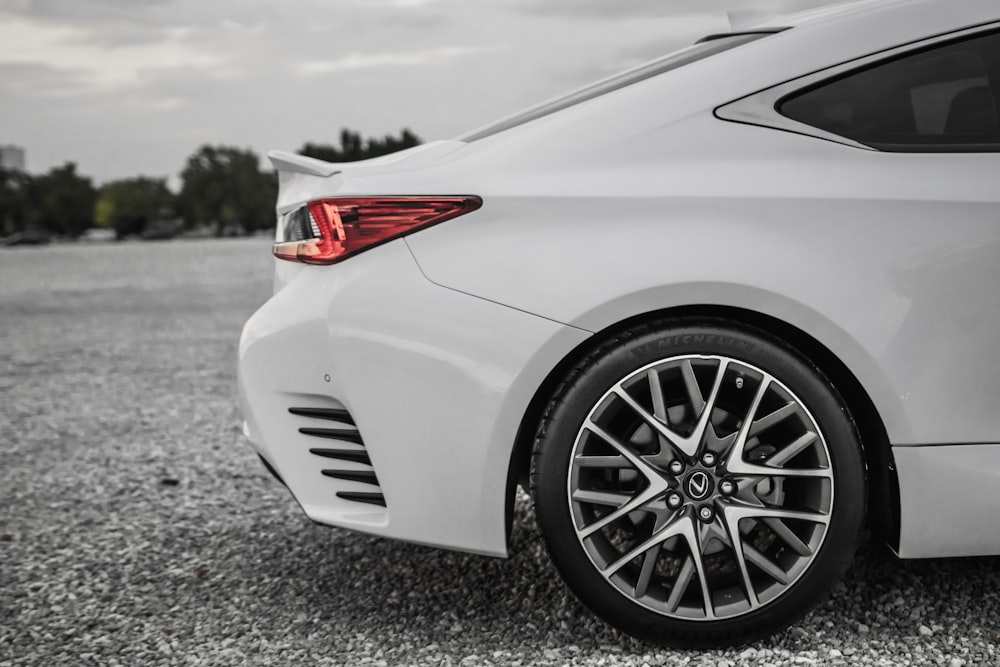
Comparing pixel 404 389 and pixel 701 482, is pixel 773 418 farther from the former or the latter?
pixel 404 389

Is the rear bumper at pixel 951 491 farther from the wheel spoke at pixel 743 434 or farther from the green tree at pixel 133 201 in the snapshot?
the green tree at pixel 133 201

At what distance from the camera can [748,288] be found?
2.26 meters

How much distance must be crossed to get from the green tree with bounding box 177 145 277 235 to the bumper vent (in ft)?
335

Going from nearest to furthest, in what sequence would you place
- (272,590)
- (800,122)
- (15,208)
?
(800,122)
(272,590)
(15,208)

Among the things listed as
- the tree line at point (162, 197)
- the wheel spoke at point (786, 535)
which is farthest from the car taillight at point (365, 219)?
the tree line at point (162, 197)

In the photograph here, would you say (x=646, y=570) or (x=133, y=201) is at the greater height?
(x=133, y=201)

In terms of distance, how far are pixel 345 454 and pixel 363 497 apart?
12cm

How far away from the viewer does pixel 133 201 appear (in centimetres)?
10569

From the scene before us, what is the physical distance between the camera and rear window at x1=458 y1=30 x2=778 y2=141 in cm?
258

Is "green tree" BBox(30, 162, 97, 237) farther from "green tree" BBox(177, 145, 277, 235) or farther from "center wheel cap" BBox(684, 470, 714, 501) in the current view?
"center wheel cap" BBox(684, 470, 714, 501)

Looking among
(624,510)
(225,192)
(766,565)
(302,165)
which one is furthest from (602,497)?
(225,192)

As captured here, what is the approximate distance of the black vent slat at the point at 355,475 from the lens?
8.00 ft

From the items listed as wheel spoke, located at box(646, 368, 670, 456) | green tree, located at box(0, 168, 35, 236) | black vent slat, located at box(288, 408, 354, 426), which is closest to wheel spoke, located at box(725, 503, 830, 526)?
wheel spoke, located at box(646, 368, 670, 456)

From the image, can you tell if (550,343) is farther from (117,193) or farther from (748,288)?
(117,193)
